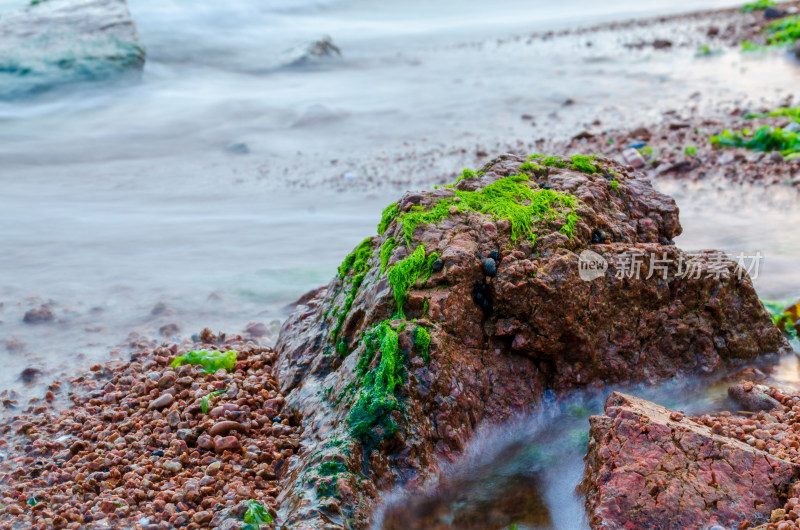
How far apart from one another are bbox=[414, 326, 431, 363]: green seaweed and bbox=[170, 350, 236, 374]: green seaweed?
1480mm

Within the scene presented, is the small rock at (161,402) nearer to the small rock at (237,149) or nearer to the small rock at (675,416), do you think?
the small rock at (675,416)

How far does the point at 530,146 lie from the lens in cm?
866

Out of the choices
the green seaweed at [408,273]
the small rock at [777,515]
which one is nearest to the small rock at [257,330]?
the green seaweed at [408,273]

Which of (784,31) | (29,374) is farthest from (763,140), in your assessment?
(29,374)

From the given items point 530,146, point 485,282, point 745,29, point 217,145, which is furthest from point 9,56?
point 745,29

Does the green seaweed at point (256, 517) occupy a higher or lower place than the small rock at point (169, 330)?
higher

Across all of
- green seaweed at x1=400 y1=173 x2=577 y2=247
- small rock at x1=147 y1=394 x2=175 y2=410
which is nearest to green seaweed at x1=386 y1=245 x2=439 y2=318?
green seaweed at x1=400 y1=173 x2=577 y2=247

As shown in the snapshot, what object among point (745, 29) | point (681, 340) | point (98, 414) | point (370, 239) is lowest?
point (98, 414)

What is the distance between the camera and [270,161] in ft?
30.8

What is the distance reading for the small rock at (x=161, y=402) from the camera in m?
3.77

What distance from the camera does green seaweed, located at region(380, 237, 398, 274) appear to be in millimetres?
3559

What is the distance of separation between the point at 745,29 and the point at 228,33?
10731 millimetres

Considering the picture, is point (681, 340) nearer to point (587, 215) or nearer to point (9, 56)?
point (587, 215)

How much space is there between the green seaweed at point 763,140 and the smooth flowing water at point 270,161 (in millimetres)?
1012
